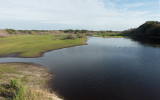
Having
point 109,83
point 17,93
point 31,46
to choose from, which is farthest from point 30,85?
point 31,46

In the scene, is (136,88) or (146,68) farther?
(146,68)

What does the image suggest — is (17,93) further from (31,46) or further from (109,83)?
(31,46)

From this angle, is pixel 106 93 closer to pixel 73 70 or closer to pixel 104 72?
pixel 104 72

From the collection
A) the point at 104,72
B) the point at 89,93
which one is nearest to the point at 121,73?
the point at 104,72

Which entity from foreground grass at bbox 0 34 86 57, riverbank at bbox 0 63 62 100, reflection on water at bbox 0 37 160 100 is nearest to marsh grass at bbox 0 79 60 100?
riverbank at bbox 0 63 62 100

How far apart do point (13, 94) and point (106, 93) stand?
8.74m

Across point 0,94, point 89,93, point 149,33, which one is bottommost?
point 89,93

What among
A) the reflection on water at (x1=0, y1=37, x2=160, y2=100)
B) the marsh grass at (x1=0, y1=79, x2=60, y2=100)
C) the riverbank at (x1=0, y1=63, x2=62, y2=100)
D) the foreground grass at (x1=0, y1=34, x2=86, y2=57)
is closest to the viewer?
the marsh grass at (x1=0, y1=79, x2=60, y2=100)

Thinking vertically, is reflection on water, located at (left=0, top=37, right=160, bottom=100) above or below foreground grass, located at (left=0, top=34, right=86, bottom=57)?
below

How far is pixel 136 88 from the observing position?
13320 millimetres

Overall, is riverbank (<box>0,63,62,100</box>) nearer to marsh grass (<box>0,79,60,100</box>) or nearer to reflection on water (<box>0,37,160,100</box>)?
marsh grass (<box>0,79,60,100</box>)

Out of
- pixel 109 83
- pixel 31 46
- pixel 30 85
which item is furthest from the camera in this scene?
pixel 31 46

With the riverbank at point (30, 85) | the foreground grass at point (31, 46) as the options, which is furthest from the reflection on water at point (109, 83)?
the foreground grass at point (31, 46)

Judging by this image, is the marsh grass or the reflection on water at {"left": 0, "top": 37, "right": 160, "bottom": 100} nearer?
the marsh grass
